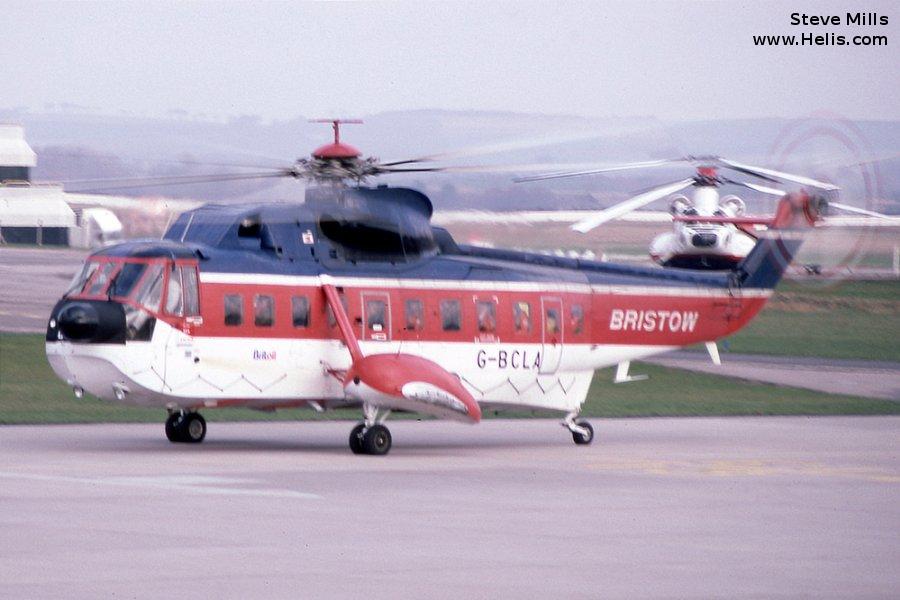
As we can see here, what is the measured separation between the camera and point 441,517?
1527 centimetres

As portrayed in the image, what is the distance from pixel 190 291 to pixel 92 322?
1.51 meters

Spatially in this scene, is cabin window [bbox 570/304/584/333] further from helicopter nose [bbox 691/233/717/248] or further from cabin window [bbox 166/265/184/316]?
helicopter nose [bbox 691/233/717/248]

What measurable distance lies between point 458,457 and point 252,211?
14.8 ft

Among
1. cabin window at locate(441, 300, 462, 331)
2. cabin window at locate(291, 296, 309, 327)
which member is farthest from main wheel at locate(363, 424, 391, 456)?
cabin window at locate(441, 300, 462, 331)

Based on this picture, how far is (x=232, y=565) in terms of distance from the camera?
12.0 metres

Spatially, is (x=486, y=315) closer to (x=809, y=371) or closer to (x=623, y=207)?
(x=623, y=207)

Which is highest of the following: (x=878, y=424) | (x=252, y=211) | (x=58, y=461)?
(x=252, y=211)

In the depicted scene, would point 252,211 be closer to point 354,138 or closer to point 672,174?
point 354,138

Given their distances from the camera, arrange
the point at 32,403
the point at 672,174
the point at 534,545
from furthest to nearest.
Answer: the point at 32,403
the point at 672,174
the point at 534,545

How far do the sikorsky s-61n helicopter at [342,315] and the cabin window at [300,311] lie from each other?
0.06 ft

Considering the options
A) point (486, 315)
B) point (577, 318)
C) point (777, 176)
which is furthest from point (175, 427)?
point (777, 176)

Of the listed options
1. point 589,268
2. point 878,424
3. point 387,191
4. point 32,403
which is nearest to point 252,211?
point 387,191

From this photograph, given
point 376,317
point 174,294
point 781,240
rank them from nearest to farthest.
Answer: point 174,294 → point 376,317 → point 781,240

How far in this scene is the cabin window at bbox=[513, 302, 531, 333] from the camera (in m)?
23.7
